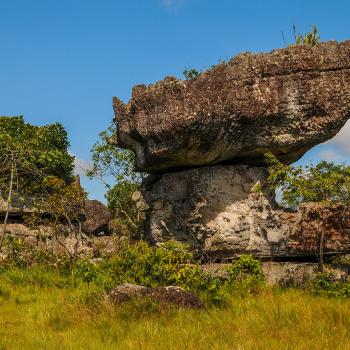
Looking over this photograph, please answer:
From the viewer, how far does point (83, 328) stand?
338 inches

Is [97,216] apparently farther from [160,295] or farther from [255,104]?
[160,295]

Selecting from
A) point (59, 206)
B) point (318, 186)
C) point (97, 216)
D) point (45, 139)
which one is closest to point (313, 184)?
point (318, 186)

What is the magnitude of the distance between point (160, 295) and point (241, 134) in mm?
6192

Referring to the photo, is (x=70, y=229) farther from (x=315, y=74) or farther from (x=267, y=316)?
(x=267, y=316)

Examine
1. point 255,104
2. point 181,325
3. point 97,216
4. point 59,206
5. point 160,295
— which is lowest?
point 181,325

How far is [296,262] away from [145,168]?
5.35 meters

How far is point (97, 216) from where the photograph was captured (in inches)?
1330

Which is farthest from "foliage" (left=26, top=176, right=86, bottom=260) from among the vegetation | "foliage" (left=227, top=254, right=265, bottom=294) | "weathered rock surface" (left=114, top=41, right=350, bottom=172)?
"foliage" (left=227, top=254, right=265, bottom=294)

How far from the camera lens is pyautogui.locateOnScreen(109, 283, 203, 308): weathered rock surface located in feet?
31.3

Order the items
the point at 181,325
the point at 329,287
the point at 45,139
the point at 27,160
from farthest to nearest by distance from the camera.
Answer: the point at 45,139 → the point at 27,160 → the point at 329,287 → the point at 181,325

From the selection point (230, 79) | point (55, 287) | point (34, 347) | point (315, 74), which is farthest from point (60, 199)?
point (34, 347)

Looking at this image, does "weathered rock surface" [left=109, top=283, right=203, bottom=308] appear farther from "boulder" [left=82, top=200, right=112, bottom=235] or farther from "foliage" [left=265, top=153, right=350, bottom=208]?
"boulder" [left=82, top=200, right=112, bottom=235]

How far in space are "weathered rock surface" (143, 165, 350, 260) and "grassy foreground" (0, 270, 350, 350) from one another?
12.4ft

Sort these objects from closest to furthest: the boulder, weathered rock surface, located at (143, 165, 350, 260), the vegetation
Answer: the vegetation
weathered rock surface, located at (143, 165, 350, 260)
the boulder
